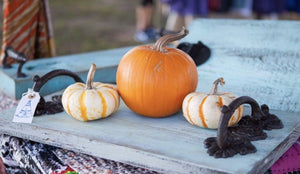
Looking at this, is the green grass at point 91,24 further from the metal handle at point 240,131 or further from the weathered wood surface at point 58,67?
the metal handle at point 240,131

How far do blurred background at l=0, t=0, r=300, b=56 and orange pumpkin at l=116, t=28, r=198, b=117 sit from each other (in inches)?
122

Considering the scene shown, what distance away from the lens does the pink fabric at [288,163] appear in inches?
45.9

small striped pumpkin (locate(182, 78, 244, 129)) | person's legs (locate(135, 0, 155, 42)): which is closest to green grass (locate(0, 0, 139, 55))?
person's legs (locate(135, 0, 155, 42))

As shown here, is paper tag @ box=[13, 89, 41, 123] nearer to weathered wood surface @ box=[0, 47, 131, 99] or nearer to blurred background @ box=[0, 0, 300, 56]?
weathered wood surface @ box=[0, 47, 131, 99]

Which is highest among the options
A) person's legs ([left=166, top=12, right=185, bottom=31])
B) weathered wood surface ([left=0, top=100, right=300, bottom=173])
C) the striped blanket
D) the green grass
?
the striped blanket

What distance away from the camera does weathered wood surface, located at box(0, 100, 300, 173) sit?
3.36ft

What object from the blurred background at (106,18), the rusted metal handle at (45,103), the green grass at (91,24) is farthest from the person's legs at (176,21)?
the rusted metal handle at (45,103)

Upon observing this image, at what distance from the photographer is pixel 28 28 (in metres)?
2.12

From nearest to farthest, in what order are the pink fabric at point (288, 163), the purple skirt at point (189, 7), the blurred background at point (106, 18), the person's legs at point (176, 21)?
the pink fabric at point (288, 163) → the purple skirt at point (189, 7) → the person's legs at point (176, 21) → the blurred background at point (106, 18)

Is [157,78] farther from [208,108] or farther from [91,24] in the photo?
[91,24]

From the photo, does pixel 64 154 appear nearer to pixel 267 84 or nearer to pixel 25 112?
pixel 25 112

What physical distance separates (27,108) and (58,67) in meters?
0.63

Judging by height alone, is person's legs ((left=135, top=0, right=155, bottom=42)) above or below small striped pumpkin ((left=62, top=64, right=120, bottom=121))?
below

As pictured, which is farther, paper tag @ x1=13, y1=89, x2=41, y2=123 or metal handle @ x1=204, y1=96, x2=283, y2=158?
paper tag @ x1=13, y1=89, x2=41, y2=123
